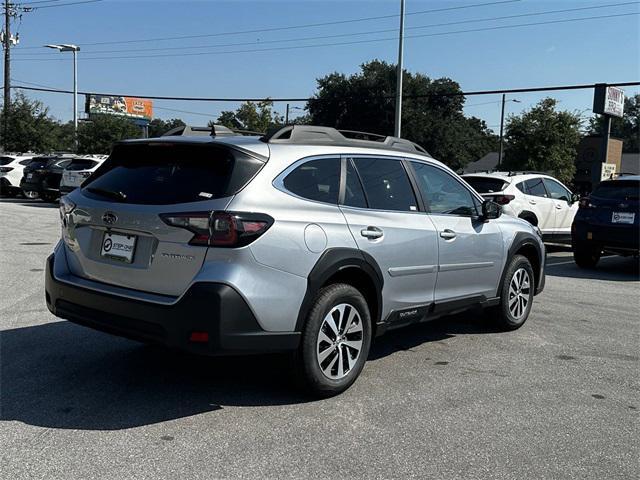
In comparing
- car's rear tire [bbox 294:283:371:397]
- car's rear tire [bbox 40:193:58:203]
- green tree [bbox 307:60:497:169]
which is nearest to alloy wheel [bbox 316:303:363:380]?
car's rear tire [bbox 294:283:371:397]

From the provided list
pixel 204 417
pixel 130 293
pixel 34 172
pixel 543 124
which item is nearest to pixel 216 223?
pixel 130 293

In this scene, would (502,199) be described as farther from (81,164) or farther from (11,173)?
(11,173)

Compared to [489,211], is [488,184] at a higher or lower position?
higher

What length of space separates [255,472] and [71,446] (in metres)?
1.06

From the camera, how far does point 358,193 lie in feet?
15.6

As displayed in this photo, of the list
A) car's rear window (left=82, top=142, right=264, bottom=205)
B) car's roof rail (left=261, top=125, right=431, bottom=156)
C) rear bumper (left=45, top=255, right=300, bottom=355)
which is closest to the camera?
rear bumper (left=45, top=255, right=300, bottom=355)

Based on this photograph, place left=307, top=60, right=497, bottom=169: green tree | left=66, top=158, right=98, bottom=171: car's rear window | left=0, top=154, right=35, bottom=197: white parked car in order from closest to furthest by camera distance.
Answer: left=66, top=158, right=98, bottom=171: car's rear window → left=0, top=154, right=35, bottom=197: white parked car → left=307, top=60, right=497, bottom=169: green tree

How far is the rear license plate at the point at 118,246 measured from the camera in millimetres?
4105

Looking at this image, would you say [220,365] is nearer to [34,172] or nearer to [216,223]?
[216,223]

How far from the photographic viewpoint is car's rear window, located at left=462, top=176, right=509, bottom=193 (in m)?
12.3

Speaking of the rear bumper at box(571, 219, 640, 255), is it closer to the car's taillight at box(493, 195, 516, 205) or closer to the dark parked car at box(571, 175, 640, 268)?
the dark parked car at box(571, 175, 640, 268)

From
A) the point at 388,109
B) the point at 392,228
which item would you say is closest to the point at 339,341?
the point at 392,228

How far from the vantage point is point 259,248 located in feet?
12.7

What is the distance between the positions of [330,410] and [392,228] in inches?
56.9
